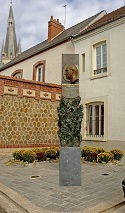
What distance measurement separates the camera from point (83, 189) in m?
5.25

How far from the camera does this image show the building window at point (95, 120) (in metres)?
11.9

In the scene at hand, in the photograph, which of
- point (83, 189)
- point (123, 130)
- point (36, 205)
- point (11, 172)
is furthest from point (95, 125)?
point (36, 205)

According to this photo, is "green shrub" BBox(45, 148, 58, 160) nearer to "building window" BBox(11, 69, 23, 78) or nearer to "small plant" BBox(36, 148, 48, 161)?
"small plant" BBox(36, 148, 48, 161)

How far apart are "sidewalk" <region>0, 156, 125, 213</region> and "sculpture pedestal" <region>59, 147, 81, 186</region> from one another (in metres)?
0.16

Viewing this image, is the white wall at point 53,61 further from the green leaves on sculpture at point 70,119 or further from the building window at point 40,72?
the green leaves on sculpture at point 70,119

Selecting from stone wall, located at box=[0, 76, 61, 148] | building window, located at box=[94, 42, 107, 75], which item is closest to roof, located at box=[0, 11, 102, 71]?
building window, located at box=[94, 42, 107, 75]

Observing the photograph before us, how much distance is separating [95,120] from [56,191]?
7638mm

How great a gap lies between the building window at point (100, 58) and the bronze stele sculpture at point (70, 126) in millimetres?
6428

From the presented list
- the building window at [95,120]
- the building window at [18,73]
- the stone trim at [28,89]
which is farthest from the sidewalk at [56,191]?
the building window at [18,73]

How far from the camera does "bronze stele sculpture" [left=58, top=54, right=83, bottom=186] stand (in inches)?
220

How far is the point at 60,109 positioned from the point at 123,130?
18.5ft

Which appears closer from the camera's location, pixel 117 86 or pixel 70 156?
pixel 70 156

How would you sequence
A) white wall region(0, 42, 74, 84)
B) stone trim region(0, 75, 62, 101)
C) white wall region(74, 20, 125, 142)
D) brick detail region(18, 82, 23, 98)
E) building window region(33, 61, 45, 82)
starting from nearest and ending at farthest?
white wall region(74, 20, 125, 142), stone trim region(0, 75, 62, 101), brick detail region(18, 82, 23, 98), white wall region(0, 42, 74, 84), building window region(33, 61, 45, 82)

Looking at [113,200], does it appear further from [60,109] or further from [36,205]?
[60,109]
